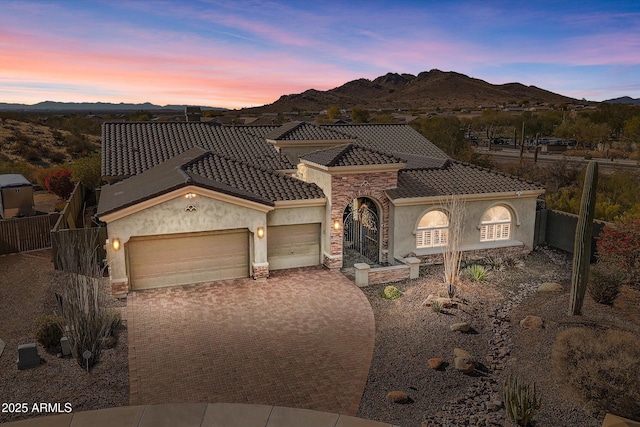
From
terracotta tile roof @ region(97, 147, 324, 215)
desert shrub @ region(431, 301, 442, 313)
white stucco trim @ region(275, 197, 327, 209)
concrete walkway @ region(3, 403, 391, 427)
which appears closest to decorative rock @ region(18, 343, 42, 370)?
concrete walkway @ region(3, 403, 391, 427)

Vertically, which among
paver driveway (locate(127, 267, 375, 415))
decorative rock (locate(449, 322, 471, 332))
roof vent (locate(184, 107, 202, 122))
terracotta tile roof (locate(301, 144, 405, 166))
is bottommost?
paver driveway (locate(127, 267, 375, 415))

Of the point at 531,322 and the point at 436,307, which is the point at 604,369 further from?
the point at 436,307

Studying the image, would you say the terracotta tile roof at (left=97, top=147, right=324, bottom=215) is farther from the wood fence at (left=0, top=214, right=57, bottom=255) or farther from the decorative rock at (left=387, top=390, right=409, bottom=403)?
the decorative rock at (left=387, top=390, right=409, bottom=403)

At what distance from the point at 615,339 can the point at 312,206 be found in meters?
12.7

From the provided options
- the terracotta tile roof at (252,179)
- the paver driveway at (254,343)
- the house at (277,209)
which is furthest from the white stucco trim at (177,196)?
the paver driveway at (254,343)

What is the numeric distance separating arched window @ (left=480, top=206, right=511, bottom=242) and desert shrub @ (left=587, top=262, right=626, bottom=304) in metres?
6.68

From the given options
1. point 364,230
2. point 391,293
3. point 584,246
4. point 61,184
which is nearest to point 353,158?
point 364,230

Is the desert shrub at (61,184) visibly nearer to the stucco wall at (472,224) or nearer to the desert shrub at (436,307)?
the stucco wall at (472,224)

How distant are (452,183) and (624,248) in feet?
24.6

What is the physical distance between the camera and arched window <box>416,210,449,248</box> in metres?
22.5

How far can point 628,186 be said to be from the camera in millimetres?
32062

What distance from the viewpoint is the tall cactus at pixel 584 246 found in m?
15.3

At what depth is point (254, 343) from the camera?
46.7 ft

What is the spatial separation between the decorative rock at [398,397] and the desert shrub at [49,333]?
27.7 ft
